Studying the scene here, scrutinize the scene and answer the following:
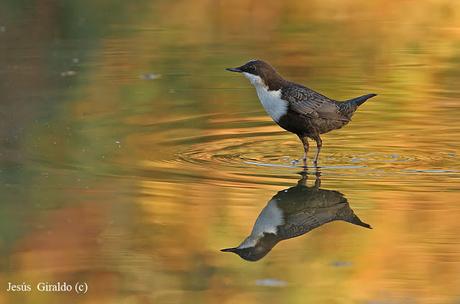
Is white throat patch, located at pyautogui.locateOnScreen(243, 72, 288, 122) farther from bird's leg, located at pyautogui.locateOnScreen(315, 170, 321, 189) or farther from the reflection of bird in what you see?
the reflection of bird

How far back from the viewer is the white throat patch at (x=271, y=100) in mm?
9648

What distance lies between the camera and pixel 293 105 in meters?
9.64

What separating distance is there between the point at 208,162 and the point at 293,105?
861 millimetres

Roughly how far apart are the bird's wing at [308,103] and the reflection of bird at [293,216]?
3.74ft

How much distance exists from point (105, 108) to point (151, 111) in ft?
1.56

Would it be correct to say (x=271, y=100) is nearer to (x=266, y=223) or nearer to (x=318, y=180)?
(x=318, y=180)

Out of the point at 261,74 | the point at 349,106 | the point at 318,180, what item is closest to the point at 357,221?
the point at 318,180

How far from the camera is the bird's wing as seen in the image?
31.7 ft

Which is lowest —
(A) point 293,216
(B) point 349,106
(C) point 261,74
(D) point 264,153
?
(D) point 264,153

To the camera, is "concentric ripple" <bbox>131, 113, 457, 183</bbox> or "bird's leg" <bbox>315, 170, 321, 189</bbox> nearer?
"bird's leg" <bbox>315, 170, 321, 189</bbox>

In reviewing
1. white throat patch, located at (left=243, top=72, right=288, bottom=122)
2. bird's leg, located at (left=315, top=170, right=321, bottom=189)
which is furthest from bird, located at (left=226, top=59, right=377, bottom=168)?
bird's leg, located at (left=315, top=170, right=321, bottom=189)

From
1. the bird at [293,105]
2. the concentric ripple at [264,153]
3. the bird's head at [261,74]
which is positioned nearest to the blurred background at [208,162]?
the concentric ripple at [264,153]

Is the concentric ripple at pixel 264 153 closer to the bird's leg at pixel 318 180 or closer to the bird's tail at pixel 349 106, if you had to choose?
the bird's leg at pixel 318 180

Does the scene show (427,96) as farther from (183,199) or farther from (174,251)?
(174,251)
